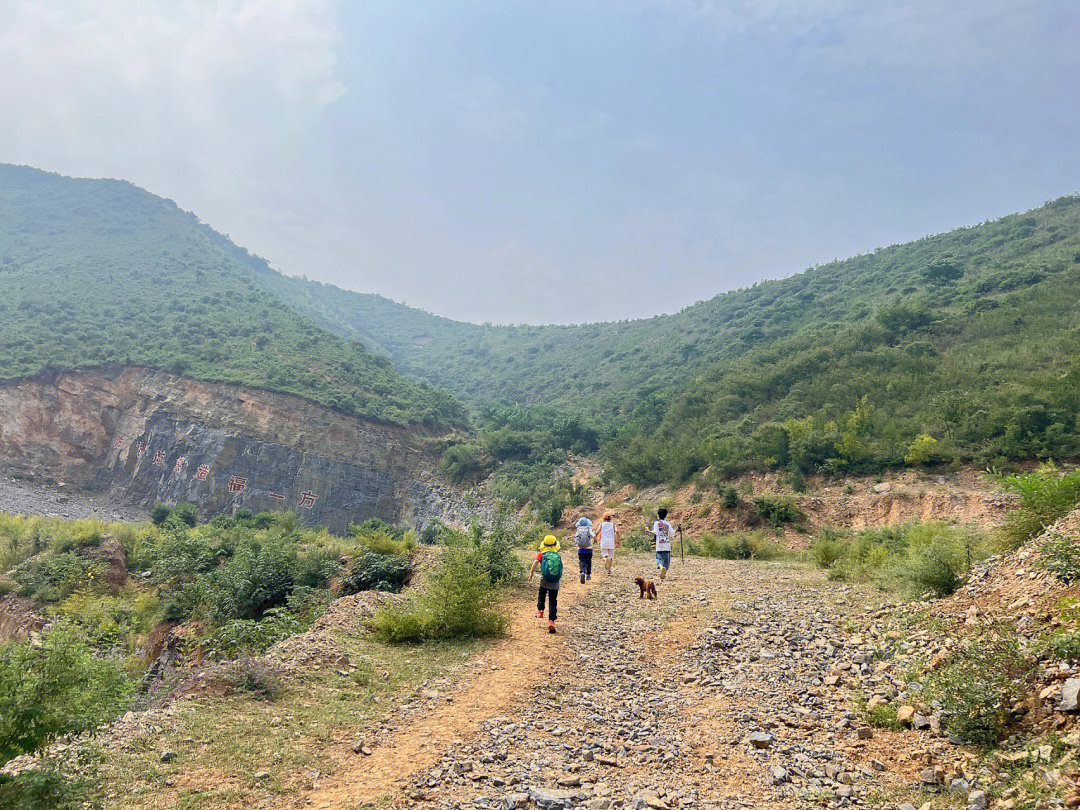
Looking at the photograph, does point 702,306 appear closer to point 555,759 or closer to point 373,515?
point 373,515

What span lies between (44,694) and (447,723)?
334cm

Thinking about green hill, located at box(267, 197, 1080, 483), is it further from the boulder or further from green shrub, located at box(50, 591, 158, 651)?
green shrub, located at box(50, 591, 158, 651)

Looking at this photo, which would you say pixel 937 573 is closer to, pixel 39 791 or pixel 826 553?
pixel 826 553

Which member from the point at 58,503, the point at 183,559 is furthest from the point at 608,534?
the point at 58,503

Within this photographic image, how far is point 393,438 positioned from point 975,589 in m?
46.4

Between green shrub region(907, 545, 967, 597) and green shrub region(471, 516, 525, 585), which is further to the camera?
green shrub region(471, 516, 525, 585)

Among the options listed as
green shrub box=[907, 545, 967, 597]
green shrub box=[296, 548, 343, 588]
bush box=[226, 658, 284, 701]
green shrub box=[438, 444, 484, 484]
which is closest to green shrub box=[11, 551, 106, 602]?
green shrub box=[296, 548, 343, 588]

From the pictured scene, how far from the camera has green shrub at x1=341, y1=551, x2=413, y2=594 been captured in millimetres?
13883

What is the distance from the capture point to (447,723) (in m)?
5.80

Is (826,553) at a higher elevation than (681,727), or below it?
higher

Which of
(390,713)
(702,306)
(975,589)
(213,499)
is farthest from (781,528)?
(702,306)

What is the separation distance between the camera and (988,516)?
59.9 feet

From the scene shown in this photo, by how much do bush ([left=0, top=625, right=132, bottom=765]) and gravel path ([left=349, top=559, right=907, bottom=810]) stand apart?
8.15 feet

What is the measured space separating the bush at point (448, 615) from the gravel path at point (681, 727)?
0.98m
